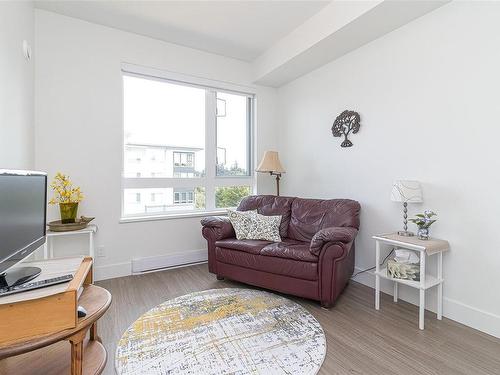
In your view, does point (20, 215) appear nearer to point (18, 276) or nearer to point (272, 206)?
point (18, 276)

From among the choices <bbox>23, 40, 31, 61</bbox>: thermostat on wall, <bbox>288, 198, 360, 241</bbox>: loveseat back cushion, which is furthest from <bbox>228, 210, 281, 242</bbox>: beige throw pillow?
<bbox>23, 40, 31, 61</bbox>: thermostat on wall

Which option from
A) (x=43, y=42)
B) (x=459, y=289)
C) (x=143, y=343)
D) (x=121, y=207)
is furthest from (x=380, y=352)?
(x=43, y=42)

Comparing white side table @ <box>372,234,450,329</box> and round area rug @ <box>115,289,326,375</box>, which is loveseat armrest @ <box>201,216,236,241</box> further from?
white side table @ <box>372,234,450,329</box>

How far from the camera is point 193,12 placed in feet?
8.88

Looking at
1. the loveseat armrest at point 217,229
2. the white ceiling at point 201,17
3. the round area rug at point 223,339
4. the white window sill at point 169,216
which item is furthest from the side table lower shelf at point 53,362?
the white ceiling at point 201,17

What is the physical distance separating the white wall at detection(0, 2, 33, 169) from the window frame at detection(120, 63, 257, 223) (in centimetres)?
86

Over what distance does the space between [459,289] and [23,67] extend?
13.0 feet

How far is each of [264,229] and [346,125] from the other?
1479mm

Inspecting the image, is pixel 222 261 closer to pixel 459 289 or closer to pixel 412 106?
pixel 459 289

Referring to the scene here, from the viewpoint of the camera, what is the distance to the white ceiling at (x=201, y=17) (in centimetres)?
260

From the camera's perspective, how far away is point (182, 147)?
3.56m

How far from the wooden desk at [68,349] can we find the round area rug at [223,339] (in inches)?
12.1

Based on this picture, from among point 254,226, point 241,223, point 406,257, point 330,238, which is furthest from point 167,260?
point 406,257

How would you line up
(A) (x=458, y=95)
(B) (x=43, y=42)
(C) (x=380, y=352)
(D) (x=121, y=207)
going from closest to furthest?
(C) (x=380, y=352) < (A) (x=458, y=95) < (B) (x=43, y=42) < (D) (x=121, y=207)
